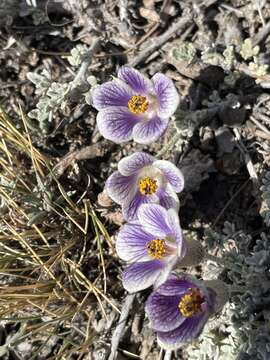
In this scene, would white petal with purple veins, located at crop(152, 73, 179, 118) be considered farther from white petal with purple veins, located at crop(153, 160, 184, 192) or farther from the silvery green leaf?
the silvery green leaf

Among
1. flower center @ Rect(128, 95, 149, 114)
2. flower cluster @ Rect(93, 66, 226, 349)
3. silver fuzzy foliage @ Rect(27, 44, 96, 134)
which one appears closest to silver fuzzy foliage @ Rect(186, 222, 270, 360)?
flower cluster @ Rect(93, 66, 226, 349)

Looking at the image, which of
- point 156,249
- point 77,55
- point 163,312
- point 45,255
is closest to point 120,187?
point 156,249

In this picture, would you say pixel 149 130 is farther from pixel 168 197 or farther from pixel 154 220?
pixel 154 220

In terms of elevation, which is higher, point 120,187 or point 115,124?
point 115,124

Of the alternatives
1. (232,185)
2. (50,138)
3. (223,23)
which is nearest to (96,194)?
(50,138)

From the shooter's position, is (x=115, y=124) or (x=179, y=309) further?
(x=115, y=124)

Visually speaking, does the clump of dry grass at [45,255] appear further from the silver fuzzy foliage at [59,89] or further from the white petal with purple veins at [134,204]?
the white petal with purple veins at [134,204]

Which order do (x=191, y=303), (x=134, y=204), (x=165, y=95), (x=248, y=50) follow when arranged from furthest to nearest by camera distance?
(x=248, y=50)
(x=134, y=204)
(x=165, y=95)
(x=191, y=303)
